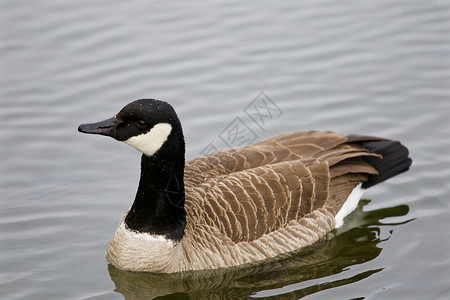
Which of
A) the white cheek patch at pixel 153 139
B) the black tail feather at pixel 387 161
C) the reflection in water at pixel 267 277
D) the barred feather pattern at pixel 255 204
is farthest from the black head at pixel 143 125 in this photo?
the black tail feather at pixel 387 161

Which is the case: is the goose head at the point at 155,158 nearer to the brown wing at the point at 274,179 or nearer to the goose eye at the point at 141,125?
the goose eye at the point at 141,125

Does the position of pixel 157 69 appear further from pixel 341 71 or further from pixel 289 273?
pixel 289 273

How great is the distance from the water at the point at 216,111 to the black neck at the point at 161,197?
68cm

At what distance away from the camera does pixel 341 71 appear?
13.2 metres

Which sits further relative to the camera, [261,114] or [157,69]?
[157,69]

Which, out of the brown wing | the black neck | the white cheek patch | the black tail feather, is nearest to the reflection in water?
the brown wing

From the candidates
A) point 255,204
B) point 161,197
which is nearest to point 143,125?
point 161,197

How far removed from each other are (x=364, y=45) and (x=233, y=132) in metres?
3.65

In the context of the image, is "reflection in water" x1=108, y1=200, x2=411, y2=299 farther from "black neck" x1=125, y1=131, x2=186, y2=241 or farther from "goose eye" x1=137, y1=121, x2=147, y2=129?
"goose eye" x1=137, y1=121, x2=147, y2=129

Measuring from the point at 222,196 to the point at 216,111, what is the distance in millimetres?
3499

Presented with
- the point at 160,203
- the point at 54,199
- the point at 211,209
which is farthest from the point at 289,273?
the point at 54,199

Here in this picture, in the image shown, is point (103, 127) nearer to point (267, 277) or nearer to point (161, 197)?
point (161, 197)

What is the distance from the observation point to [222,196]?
9.10 meters

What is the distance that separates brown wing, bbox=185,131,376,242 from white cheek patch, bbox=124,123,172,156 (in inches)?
42.6
